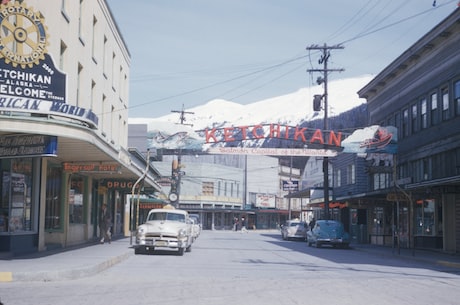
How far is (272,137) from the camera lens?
38906 millimetres

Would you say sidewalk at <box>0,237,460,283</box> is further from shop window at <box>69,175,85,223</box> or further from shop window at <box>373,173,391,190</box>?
shop window at <box>373,173,391,190</box>

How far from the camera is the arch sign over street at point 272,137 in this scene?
36969 millimetres

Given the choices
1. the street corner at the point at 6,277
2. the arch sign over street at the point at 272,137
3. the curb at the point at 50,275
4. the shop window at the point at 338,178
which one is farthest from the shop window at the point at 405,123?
the street corner at the point at 6,277

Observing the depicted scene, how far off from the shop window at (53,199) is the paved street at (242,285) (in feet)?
17.1

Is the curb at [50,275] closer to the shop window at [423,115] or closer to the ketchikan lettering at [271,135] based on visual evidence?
the ketchikan lettering at [271,135]

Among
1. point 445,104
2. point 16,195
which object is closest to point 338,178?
point 445,104

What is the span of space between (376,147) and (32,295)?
90.9ft

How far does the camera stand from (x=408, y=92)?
37406 millimetres

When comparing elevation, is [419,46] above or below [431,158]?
above

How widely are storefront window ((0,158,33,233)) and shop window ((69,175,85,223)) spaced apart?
6.88 metres

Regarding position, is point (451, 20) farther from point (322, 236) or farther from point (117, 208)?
point (117, 208)

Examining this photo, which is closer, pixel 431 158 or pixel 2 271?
pixel 2 271

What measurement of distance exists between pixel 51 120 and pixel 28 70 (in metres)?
2.03

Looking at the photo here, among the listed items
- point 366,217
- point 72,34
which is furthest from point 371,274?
point 366,217
